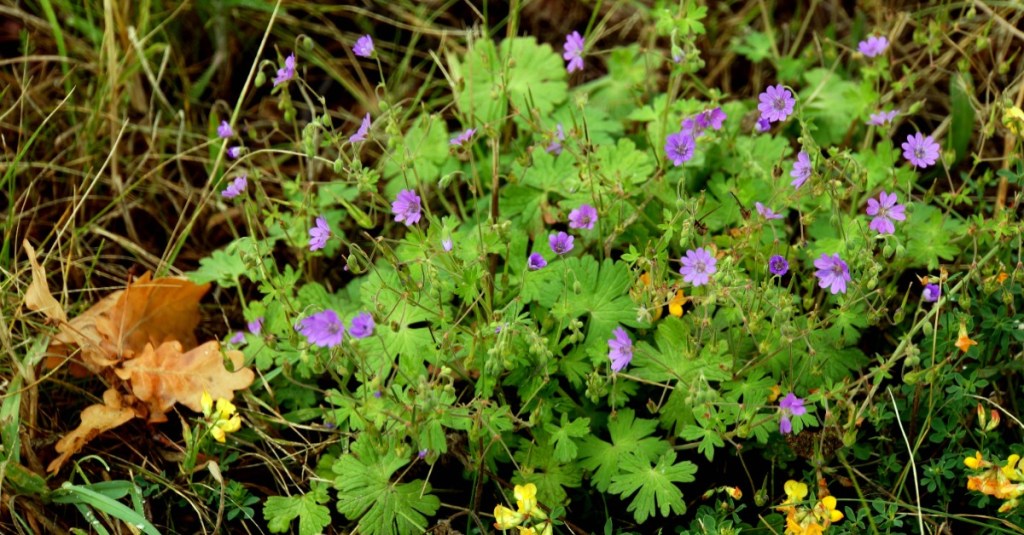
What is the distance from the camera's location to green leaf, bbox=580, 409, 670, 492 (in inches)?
96.0

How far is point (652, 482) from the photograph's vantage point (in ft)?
7.81

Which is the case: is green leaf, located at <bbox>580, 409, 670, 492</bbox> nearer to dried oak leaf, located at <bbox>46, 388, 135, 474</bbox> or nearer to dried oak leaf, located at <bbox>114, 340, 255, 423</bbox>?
dried oak leaf, located at <bbox>114, 340, 255, 423</bbox>

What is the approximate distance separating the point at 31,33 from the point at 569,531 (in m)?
2.70

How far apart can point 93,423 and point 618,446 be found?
1367 mm

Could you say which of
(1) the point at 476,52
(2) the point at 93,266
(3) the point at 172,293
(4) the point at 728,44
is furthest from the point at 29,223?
(4) the point at 728,44

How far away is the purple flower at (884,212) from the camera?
2.36 metres

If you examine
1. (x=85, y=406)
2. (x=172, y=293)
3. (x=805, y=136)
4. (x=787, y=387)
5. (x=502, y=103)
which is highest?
(x=805, y=136)

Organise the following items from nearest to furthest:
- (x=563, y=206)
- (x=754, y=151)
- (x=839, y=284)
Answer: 1. (x=839, y=284)
2. (x=563, y=206)
3. (x=754, y=151)

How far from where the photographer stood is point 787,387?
8.03ft

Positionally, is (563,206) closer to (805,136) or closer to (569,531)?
(805,136)

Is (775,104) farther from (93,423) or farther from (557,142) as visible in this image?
(93,423)

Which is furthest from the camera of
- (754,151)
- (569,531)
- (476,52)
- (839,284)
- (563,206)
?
(476,52)

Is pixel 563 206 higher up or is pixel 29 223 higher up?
pixel 563 206

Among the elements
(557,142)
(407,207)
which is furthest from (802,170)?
(407,207)
